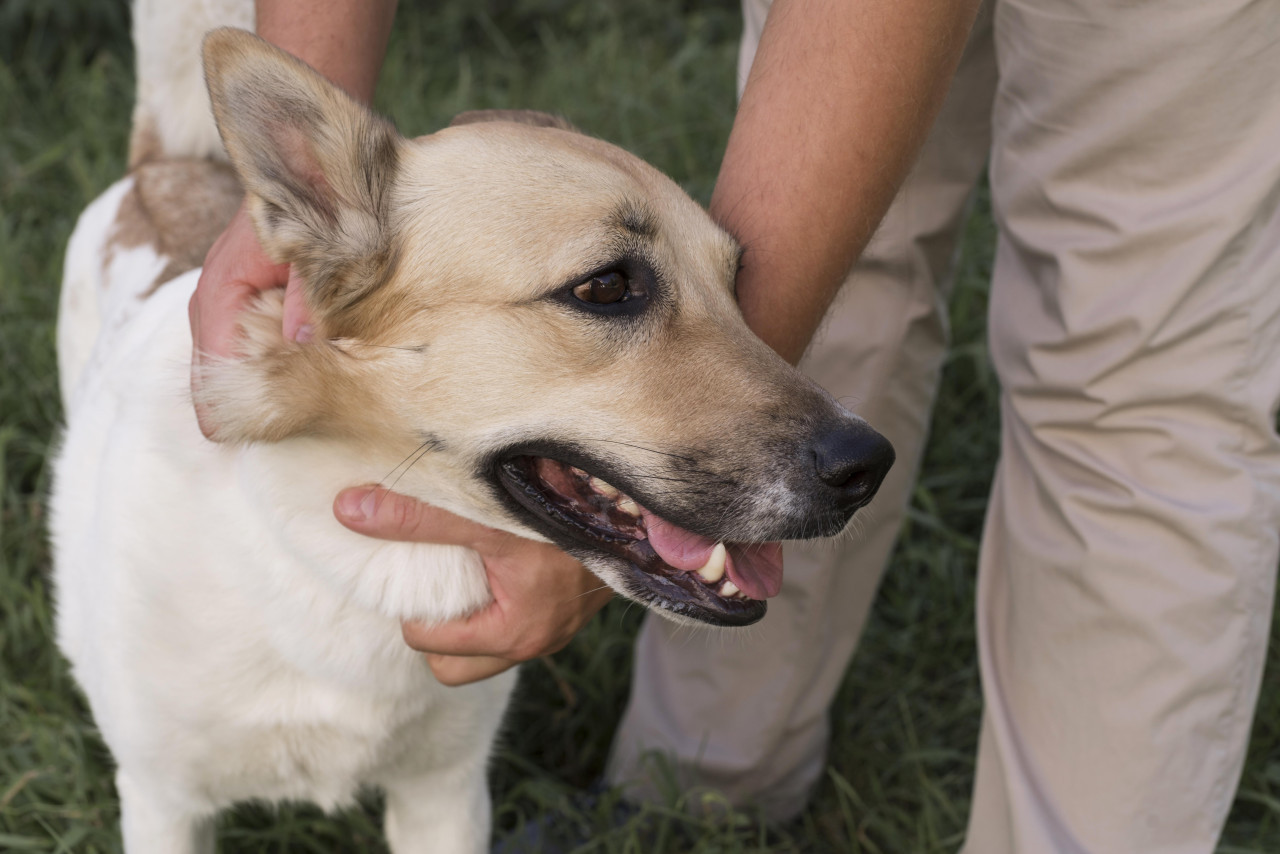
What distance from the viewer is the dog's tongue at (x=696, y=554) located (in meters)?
1.67

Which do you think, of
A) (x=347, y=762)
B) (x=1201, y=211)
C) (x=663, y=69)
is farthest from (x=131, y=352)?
(x=663, y=69)

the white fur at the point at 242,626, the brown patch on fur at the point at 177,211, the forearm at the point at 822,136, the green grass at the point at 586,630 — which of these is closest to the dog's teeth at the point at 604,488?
the white fur at the point at 242,626

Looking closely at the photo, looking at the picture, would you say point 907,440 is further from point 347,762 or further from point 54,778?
point 54,778

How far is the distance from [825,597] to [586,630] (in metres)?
0.66

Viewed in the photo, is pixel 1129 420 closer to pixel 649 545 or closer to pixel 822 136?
pixel 822 136

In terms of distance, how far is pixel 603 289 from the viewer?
168 centimetres

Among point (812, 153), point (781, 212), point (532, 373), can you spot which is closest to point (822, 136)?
point (812, 153)

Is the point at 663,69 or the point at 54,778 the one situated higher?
the point at 663,69

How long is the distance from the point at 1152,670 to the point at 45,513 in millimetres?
2633

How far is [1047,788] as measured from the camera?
6.45ft

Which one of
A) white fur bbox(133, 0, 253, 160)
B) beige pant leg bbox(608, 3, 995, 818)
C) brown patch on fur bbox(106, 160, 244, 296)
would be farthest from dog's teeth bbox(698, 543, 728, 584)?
white fur bbox(133, 0, 253, 160)

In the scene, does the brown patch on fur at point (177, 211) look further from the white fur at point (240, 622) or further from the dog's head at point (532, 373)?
the dog's head at point (532, 373)

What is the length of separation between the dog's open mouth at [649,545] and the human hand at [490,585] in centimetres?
10

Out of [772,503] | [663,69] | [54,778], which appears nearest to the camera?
[772,503]
